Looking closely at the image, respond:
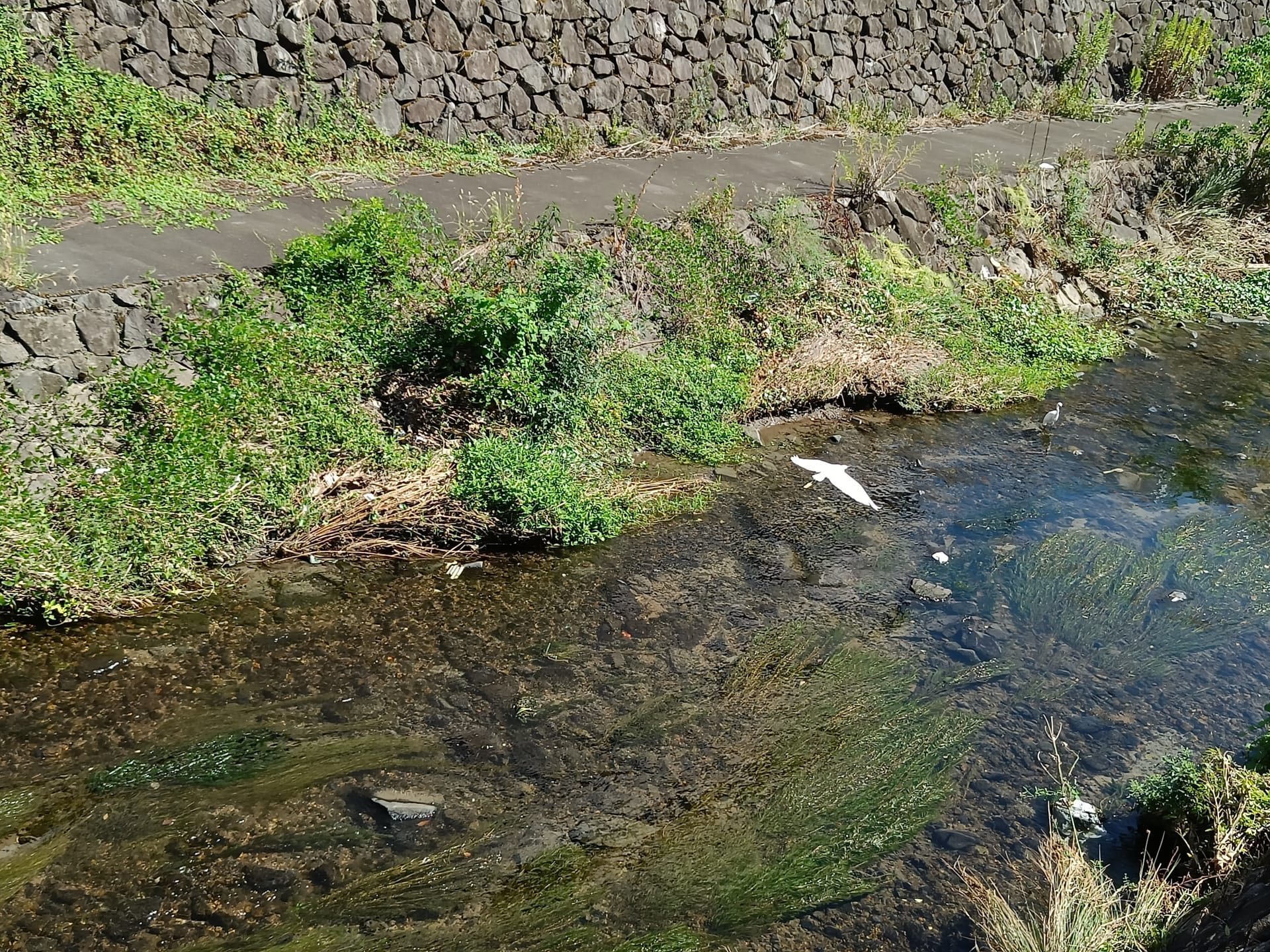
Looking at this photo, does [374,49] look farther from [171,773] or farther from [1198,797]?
[1198,797]

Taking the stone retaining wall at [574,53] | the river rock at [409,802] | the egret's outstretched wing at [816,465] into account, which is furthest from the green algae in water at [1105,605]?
the stone retaining wall at [574,53]

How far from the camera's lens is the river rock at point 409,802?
4.05m

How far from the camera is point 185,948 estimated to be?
339cm

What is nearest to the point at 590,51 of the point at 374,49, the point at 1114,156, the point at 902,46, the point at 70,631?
the point at 374,49

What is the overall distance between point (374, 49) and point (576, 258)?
337 cm

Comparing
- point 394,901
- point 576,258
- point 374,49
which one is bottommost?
point 394,901

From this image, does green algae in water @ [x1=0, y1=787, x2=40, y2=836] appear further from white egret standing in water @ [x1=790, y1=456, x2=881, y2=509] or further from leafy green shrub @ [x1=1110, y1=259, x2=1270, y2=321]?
leafy green shrub @ [x1=1110, y1=259, x2=1270, y2=321]

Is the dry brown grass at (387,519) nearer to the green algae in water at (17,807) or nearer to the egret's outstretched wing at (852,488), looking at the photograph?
the green algae in water at (17,807)

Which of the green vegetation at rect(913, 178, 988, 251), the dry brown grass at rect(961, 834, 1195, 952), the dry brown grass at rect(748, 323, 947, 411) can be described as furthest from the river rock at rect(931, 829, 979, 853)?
the green vegetation at rect(913, 178, 988, 251)

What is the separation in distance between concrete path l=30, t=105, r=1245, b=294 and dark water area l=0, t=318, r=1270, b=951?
225cm

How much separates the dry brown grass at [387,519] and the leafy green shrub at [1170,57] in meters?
14.9

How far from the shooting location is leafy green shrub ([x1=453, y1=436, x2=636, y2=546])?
232 inches

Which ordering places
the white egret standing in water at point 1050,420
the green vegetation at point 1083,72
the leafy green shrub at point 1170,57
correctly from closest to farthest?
the white egret standing in water at point 1050,420, the green vegetation at point 1083,72, the leafy green shrub at point 1170,57

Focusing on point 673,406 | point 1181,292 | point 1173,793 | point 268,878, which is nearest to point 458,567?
point 673,406
